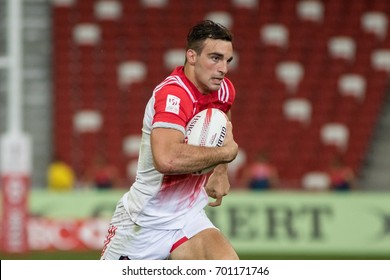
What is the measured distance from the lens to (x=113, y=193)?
14758 millimetres

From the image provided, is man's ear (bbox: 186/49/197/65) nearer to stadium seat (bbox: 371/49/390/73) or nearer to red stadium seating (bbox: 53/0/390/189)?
red stadium seating (bbox: 53/0/390/189)

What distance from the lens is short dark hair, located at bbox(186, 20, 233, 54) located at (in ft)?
18.1

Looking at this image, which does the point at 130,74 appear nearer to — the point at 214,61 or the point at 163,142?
the point at 214,61

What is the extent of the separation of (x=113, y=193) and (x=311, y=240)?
291 centimetres

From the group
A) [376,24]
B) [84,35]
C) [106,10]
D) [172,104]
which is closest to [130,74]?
[84,35]

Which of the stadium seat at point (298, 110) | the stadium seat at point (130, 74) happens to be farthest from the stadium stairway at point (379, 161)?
the stadium seat at point (130, 74)

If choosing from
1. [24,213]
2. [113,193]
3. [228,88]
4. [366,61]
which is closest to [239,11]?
[366,61]

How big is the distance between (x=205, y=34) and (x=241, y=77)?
13615mm

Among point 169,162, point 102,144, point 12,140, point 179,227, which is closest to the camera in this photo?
point 169,162

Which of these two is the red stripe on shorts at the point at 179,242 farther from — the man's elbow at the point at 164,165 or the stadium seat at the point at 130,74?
the stadium seat at the point at 130,74

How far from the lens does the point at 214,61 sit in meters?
5.49

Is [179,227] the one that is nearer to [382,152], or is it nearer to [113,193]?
[113,193]

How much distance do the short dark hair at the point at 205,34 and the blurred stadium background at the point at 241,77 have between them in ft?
38.9

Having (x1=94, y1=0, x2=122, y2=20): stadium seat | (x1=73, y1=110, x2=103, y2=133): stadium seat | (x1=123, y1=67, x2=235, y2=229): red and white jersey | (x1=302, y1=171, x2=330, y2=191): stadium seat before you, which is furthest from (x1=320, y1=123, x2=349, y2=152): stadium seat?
(x1=123, y1=67, x2=235, y2=229): red and white jersey
